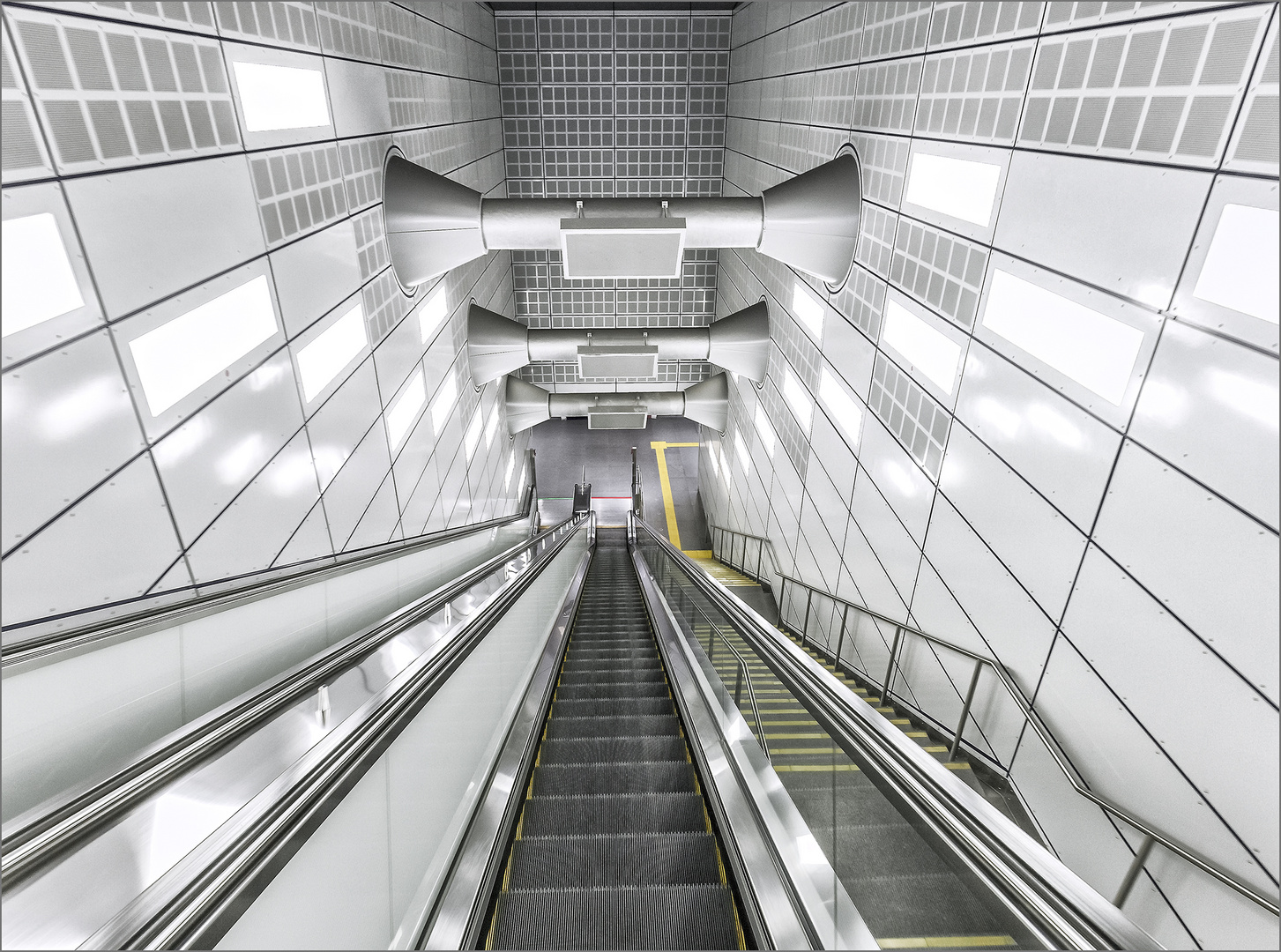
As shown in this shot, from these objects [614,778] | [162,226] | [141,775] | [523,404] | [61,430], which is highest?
[162,226]

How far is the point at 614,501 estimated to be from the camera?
19.8 metres

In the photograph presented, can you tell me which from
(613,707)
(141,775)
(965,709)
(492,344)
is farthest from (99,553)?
(492,344)

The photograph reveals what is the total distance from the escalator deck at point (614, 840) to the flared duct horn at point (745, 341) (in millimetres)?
6970

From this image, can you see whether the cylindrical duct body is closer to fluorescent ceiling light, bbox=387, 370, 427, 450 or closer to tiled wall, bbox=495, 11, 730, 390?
fluorescent ceiling light, bbox=387, 370, 427, 450

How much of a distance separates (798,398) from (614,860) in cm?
716

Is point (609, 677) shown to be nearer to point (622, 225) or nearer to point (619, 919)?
point (619, 919)

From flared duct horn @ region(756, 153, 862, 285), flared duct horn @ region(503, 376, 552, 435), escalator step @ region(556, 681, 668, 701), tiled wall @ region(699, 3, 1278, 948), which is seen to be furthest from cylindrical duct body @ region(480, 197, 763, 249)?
flared duct horn @ region(503, 376, 552, 435)

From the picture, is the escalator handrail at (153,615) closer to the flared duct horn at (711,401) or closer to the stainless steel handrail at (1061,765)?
the stainless steel handrail at (1061,765)

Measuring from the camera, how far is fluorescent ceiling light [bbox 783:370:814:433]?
8305mm

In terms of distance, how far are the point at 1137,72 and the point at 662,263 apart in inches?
191

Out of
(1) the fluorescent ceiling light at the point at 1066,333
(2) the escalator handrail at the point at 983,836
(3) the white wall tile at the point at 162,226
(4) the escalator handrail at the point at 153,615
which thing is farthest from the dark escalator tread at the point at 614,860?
(3) the white wall tile at the point at 162,226

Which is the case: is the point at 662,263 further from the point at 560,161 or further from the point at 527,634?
the point at 560,161

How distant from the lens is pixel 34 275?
8.08ft

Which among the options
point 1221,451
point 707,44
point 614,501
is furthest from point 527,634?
point 614,501
